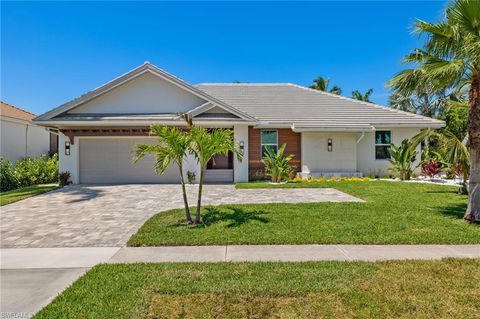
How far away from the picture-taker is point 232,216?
25.9 ft

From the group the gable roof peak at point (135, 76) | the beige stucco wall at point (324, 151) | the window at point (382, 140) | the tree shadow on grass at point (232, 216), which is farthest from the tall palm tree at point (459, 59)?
the window at point (382, 140)

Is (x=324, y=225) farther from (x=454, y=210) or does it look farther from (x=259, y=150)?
(x=259, y=150)

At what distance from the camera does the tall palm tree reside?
6.78 m

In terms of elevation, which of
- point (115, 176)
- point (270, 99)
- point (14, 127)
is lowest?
point (115, 176)

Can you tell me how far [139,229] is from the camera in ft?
22.5

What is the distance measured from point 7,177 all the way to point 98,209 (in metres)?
11.3

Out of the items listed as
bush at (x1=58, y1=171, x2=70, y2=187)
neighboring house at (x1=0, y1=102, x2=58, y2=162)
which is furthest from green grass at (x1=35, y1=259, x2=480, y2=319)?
neighboring house at (x1=0, y1=102, x2=58, y2=162)

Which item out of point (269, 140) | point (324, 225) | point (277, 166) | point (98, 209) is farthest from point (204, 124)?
point (324, 225)

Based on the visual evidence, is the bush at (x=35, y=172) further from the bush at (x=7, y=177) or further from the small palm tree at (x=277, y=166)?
the small palm tree at (x=277, y=166)

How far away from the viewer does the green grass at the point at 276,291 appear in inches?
132

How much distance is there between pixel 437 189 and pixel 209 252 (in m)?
11.8

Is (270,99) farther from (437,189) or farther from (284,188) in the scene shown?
(437,189)

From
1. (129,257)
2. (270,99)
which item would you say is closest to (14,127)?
(270,99)

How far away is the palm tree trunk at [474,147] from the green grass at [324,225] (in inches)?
18.0
